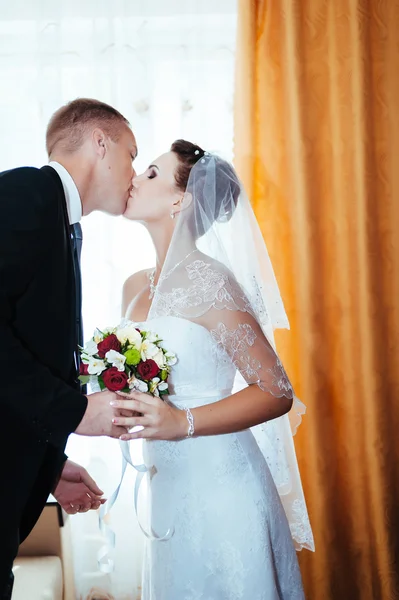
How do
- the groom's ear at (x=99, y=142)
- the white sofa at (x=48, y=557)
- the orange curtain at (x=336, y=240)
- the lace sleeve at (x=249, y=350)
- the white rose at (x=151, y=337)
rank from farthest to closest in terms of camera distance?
1. the orange curtain at (x=336, y=240)
2. the white sofa at (x=48, y=557)
3. the groom's ear at (x=99, y=142)
4. the lace sleeve at (x=249, y=350)
5. the white rose at (x=151, y=337)

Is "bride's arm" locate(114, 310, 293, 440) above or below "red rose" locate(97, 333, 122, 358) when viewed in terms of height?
below

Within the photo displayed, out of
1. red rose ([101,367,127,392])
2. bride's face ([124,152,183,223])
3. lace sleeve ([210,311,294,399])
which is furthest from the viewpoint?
bride's face ([124,152,183,223])

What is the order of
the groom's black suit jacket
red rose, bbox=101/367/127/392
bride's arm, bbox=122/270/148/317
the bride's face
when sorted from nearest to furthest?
the groom's black suit jacket
red rose, bbox=101/367/127/392
the bride's face
bride's arm, bbox=122/270/148/317

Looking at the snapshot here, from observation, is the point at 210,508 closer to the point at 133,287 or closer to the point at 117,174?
the point at 133,287

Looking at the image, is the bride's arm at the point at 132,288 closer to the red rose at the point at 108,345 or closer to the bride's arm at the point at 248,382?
the bride's arm at the point at 248,382

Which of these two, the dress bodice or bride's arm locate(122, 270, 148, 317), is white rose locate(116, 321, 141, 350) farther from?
bride's arm locate(122, 270, 148, 317)

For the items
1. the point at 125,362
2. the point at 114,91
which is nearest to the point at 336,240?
the point at 114,91

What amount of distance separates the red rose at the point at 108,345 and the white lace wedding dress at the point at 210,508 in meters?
0.28

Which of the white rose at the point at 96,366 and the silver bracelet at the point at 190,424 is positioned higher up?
the white rose at the point at 96,366

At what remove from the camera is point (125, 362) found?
70.5 inches

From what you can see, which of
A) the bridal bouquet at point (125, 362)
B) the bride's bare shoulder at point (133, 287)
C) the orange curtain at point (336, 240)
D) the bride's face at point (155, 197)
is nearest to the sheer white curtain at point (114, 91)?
the orange curtain at point (336, 240)

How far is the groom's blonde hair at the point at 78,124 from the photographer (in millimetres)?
2154

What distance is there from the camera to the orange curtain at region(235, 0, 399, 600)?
10.8 ft

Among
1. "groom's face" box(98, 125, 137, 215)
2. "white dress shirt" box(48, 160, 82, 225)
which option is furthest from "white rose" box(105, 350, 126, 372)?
"groom's face" box(98, 125, 137, 215)
